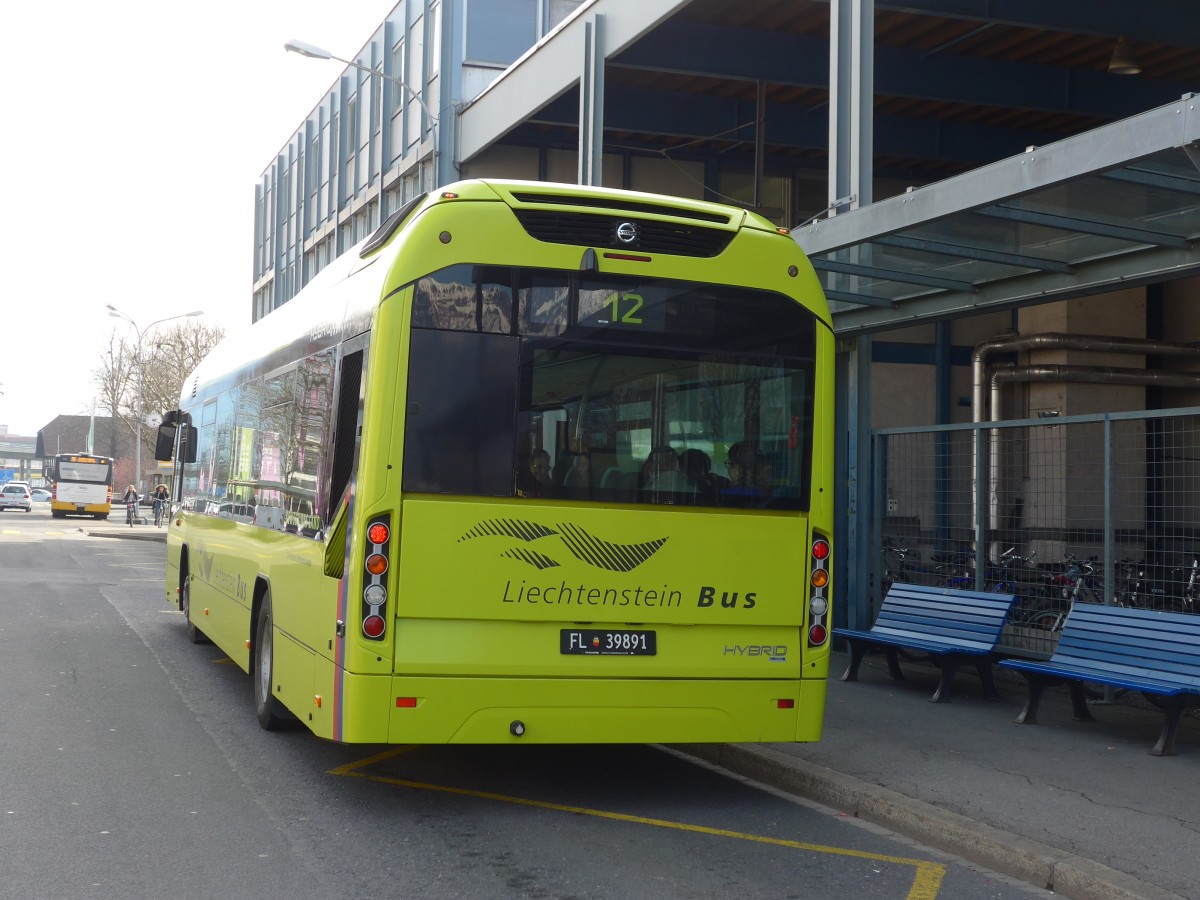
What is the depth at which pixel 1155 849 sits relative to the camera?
617 centimetres

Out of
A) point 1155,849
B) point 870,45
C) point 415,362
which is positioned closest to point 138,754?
point 415,362

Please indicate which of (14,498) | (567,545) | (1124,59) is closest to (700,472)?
(567,545)

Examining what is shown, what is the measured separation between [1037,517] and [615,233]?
6.58m

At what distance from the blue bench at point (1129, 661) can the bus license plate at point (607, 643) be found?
11.3 ft

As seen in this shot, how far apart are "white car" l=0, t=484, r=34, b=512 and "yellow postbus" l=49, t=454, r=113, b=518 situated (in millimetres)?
10806

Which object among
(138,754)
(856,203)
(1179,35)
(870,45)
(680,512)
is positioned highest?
(1179,35)

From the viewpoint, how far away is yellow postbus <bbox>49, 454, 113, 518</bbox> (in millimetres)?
67188

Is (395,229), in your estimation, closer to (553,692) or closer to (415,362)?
(415,362)

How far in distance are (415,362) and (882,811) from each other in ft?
10.8

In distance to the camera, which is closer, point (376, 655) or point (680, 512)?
point (376, 655)

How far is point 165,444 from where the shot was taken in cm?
1466

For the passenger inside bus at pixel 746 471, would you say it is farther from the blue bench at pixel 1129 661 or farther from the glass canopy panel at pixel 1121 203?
the blue bench at pixel 1129 661

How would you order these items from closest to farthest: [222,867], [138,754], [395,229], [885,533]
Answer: [222,867]
[395,229]
[138,754]
[885,533]

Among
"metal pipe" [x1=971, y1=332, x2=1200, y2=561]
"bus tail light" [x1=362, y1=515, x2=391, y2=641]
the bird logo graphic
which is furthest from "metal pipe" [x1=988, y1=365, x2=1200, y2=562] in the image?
A: "bus tail light" [x1=362, y1=515, x2=391, y2=641]
